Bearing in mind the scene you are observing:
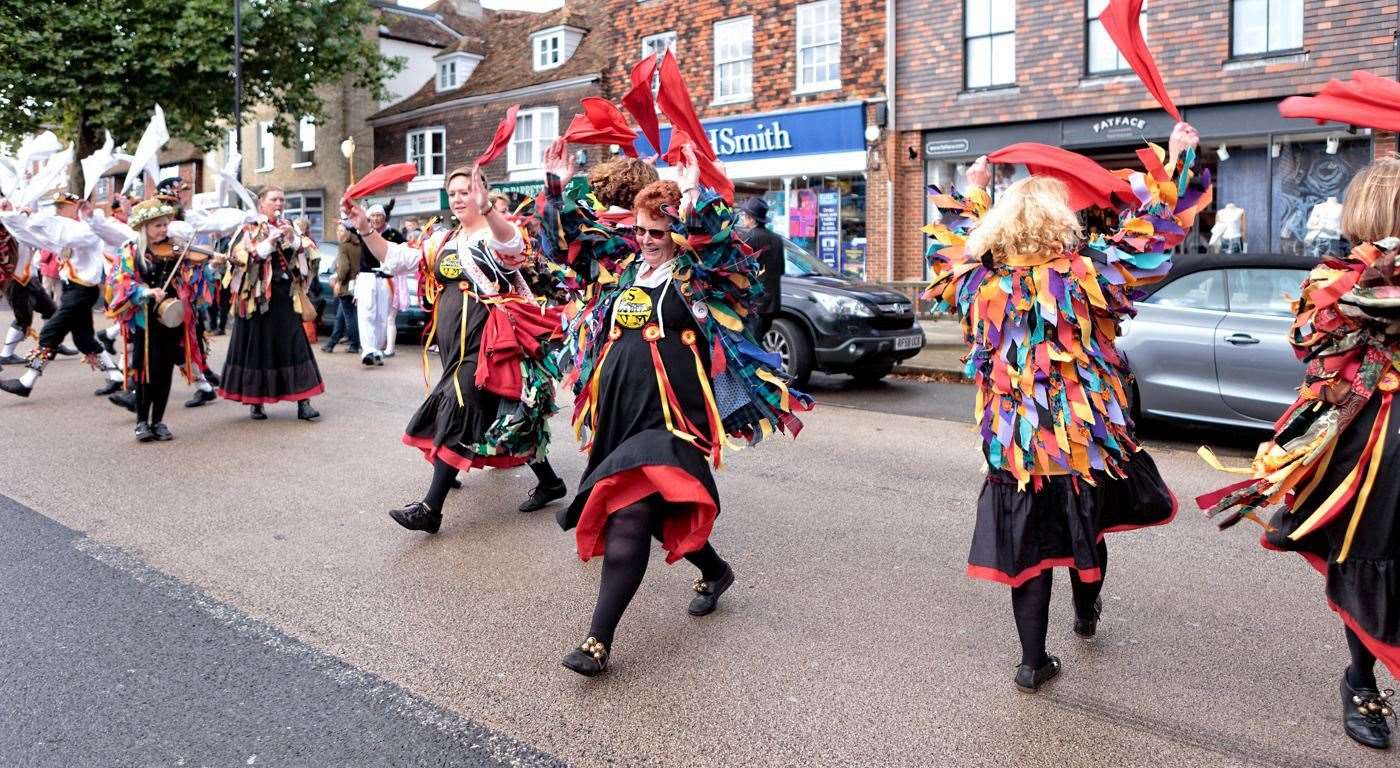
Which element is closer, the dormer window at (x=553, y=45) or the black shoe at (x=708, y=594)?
the black shoe at (x=708, y=594)

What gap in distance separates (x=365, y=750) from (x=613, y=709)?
77 centimetres

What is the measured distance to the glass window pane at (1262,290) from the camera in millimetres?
7754

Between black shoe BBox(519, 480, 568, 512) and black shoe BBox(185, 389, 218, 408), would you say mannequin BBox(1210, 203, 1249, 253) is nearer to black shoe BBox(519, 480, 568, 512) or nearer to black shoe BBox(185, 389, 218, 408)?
black shoe BBox(519, 480, 568, 512)

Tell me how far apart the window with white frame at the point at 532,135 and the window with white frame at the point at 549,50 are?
1556mm

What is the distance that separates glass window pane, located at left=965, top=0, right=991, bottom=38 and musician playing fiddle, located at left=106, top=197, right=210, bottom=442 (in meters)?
13.6

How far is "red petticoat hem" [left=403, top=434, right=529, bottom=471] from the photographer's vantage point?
562 cm

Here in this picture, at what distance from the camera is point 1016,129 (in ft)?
59.2

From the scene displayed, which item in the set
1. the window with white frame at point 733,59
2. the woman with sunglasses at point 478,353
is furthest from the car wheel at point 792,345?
the window with white frame at point 733,59

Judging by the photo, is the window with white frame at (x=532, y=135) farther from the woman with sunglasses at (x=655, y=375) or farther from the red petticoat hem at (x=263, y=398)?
the woman with sunglasses at (x=655, y=375)

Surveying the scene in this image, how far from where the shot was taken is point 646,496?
152 inches

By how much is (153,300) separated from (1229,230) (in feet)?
45.8

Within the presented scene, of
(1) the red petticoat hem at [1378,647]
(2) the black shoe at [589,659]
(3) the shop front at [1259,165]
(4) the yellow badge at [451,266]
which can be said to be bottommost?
(2) the black shoe at [589,659]

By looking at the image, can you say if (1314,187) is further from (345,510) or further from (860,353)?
(345,510)

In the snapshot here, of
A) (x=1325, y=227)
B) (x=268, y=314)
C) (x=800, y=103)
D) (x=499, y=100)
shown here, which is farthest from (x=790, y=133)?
(x=268, y=314)
